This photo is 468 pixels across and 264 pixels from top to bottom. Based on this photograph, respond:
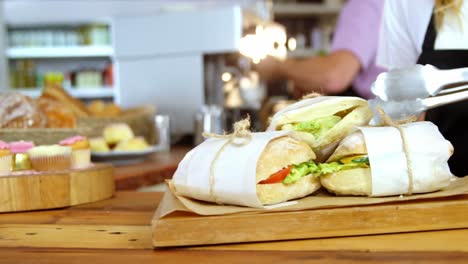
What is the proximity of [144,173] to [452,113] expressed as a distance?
1060 millimetres

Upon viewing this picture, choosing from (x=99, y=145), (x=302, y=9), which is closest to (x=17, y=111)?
(x=99, y=145)

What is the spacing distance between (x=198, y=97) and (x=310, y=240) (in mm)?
2523

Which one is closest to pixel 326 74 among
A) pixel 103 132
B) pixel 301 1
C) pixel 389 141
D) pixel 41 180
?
pixel 103 132

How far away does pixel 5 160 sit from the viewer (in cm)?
119

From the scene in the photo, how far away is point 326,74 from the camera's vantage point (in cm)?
280

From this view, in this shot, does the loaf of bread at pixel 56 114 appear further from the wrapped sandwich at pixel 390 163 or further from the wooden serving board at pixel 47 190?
the wrapped sandwich at pixel 390 163

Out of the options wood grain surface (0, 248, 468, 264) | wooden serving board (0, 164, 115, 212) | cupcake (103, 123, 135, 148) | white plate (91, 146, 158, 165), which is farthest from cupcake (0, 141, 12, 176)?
cupcake (103, 123, 135, 148)

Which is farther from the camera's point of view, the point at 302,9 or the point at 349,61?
the point at 302,9

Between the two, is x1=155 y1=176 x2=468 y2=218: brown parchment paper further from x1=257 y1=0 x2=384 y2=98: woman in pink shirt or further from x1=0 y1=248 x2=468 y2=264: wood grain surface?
x1=257 y1=0 x2=384 y2=98: woman in pink shirt

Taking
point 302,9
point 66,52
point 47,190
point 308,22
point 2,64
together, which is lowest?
point 47,190

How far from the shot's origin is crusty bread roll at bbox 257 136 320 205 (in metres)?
0.82

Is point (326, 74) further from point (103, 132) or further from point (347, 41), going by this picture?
point (103, 132)

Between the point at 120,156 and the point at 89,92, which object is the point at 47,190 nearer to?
the point at 120,156

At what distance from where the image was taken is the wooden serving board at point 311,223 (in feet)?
2.62
